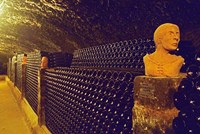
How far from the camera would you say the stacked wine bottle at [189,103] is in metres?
1.48

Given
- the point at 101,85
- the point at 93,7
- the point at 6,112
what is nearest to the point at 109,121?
the point at 101,85

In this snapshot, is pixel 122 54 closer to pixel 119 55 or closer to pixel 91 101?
pixel 119 55

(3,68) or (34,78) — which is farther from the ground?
(3,68)

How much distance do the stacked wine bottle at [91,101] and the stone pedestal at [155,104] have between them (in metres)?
0.31

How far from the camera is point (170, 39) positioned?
180cm

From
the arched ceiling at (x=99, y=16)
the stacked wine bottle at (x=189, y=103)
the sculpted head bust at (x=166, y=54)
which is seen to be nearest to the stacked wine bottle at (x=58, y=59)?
the arched ceiling at (x=99, y=16)

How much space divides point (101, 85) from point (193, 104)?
127cm

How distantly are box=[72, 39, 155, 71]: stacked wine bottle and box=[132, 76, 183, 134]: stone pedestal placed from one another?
0.70m

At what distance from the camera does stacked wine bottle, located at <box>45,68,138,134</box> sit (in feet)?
7.62

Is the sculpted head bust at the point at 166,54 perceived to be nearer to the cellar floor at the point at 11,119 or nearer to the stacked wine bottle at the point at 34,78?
the stacked wine bottle at the point at 34,78

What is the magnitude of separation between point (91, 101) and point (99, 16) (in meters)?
2.22

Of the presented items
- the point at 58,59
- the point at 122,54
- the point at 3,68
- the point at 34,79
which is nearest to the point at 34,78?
the point at 34,79

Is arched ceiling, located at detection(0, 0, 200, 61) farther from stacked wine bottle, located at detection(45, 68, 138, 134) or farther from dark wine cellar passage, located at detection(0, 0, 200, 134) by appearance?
stacked wine bottle, located at detection(45, 68, 138, 134)

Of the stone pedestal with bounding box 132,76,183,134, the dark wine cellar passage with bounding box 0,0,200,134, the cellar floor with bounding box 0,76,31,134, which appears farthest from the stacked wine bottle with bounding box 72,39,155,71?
the cellar floor with bounding box 0,76,31,134
